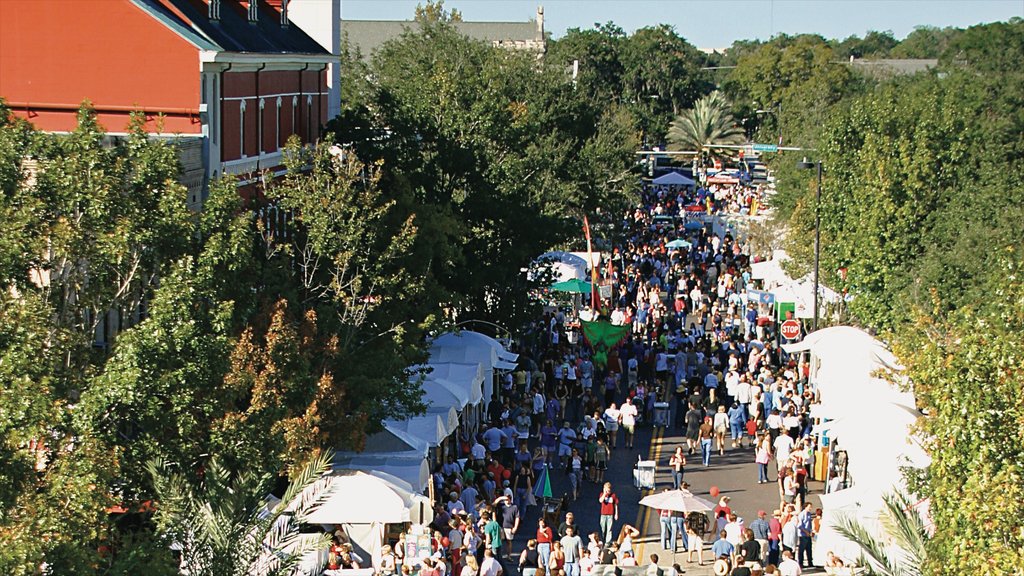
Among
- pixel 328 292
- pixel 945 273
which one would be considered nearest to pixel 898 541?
pixel 328 292

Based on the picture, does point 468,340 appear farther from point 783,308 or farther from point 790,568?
point 783,308

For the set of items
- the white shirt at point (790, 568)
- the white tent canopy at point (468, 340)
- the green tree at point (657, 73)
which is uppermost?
the green tree at point (657, 73)

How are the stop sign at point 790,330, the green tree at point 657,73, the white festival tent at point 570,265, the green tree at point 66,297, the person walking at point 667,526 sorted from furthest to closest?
the green tree at point 657,73, the white festival tent at point 570,265, the stop sign at point 790,330, the person walking at point 667,526, the green tree at point 66,297

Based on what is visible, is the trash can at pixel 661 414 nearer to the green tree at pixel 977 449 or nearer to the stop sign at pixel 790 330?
the stop sign at pixel 790 330

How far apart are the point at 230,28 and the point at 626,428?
12786mm

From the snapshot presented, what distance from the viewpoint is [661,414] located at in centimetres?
3678

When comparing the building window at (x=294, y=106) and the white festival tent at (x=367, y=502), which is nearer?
the white festival tent at (x=367, y=502)

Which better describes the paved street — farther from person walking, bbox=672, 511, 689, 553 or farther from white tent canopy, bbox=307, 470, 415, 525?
white tent canopy, bbox=307, 470, 415, 525

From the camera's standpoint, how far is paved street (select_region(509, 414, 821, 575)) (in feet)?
89.7

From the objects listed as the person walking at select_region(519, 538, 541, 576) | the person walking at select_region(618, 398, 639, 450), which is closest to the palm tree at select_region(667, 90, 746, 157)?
the person walking at select_region(618, 398, 639, 450)

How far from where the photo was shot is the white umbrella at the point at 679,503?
82.7 feet

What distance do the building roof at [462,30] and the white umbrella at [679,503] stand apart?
11097cm

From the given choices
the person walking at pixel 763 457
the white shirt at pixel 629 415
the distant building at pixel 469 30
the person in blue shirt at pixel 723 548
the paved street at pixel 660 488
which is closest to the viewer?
the person in blue shirt at pixel 723 548

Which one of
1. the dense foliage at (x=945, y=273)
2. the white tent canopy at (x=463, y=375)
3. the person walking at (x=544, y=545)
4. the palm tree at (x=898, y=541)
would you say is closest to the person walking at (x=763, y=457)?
the dense foliage at (x=945, y=273)
